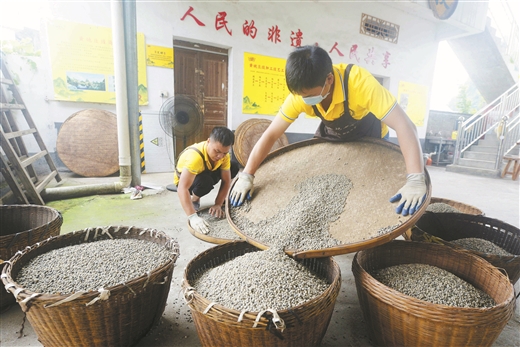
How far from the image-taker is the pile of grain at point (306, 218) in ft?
3.99

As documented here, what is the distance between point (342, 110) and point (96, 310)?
138cm

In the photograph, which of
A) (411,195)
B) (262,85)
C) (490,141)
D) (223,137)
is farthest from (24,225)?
(490,141)

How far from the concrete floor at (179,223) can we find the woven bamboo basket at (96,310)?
A: 6.6 inches

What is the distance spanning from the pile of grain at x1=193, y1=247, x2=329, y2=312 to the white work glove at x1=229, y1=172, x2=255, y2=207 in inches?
18.0

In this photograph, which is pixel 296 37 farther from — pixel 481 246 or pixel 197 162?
pixel 481 246

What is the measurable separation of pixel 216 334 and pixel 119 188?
296cm

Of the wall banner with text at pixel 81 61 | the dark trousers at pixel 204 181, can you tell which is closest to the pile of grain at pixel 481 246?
the dark trousers at pixel 204 181

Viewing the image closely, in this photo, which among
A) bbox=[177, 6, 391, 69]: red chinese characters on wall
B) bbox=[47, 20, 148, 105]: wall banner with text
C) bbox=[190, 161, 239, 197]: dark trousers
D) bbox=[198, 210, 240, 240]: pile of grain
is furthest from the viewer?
bbox=[177, 6, 391, 69]: red chinese characters on wall

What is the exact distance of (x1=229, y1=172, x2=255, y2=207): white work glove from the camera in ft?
5.25

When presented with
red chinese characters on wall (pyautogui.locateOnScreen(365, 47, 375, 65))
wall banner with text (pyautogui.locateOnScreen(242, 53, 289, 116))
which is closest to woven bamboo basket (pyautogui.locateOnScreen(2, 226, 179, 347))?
wall banner with text (pyautogui.locateOnScreen(242, 53, 289, 116))

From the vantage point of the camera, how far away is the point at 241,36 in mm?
4785

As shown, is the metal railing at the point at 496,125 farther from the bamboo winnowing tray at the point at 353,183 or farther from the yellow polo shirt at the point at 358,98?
the yellow polo shirt at the point at 358,98

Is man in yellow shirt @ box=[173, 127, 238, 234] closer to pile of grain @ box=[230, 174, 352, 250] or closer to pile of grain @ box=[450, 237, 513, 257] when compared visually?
pile of grain @ box=[230, 174, 352, 250]

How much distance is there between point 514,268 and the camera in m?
1.35
